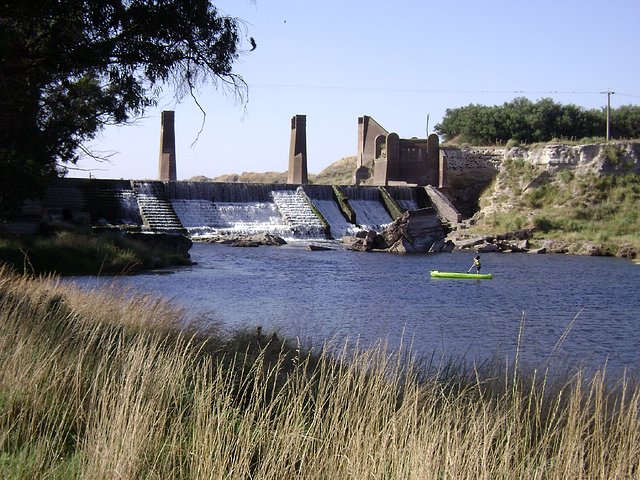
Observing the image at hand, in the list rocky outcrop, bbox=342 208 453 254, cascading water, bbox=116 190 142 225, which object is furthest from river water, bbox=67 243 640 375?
cascading water, bbox=116 190 142 225

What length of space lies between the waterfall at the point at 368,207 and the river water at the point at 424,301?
1203 centimetres

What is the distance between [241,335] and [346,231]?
34.7 metres

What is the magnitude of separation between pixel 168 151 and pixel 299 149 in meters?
8.97

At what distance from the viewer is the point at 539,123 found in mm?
70188

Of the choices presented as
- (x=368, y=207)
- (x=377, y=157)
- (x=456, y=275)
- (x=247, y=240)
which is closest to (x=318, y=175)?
(x=377, y=157)

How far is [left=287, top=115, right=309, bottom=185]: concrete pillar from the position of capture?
53.2 meters

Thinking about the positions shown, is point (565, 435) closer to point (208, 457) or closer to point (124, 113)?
point (208, 457)

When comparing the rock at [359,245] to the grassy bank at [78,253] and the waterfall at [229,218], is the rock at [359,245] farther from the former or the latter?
the grassy bank at [78,253]

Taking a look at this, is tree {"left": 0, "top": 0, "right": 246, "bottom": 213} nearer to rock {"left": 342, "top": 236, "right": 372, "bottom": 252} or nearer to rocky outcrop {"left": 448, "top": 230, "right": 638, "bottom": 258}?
rock {"left": 342, "top": 236, "right": 372, "bottom": 252}

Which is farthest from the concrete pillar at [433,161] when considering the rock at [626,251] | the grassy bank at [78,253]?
the grassy bank at [78,253]

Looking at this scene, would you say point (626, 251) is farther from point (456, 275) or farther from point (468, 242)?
point (456, 275)

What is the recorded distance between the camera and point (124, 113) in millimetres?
11914

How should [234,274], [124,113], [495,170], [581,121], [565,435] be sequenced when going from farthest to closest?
[581,121] < [495,170] < [234,274] < [124,113] < [565,435]

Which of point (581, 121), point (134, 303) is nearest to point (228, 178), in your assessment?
point (581, 121)
